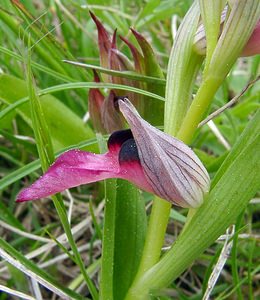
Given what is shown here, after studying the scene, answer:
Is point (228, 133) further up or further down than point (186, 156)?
further down

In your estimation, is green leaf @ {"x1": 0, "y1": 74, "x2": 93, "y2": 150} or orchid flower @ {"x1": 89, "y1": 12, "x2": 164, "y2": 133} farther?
green leaf @ {"x1": 0, "y1": 74, "x2": 93, "y2": 150}

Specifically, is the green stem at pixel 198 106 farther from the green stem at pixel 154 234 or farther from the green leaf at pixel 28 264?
the green leaf at pixel 28 264

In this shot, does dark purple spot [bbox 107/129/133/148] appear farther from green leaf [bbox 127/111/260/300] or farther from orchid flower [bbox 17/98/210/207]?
green leaf [bbox 127/111/260/300]

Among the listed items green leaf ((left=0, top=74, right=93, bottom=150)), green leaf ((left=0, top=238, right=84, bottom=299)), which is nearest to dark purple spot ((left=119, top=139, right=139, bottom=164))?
green leaf ((left=0, top=238, right=84, bottom=299))

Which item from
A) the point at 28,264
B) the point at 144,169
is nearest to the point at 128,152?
the point at 144,169

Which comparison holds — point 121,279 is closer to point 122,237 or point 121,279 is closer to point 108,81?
point 122,237

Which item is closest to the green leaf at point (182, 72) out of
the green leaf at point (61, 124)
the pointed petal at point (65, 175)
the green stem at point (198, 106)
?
the green stem at point (198, 106)

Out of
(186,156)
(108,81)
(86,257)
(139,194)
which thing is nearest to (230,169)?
(186,156)

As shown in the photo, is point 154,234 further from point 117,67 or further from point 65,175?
point 117,67
